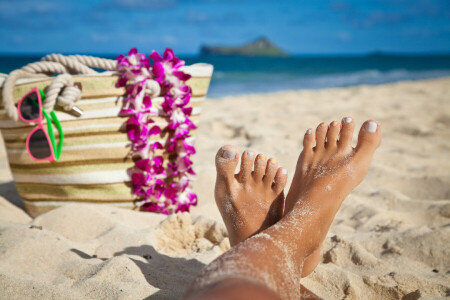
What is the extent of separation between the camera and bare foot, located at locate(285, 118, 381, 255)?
1271mm

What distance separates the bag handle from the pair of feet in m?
0.68

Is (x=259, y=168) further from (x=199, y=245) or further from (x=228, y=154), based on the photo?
(x=199, y=245)

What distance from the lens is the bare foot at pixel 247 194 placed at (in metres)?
1.34

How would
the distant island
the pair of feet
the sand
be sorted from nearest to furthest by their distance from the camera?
the sand
the pair of feet
the distant island

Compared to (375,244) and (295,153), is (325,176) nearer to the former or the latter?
(375,244)

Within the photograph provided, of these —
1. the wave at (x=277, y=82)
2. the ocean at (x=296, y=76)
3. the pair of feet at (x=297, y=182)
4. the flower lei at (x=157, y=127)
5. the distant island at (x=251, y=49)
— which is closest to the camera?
the pair of feet at (x=297, y=182)

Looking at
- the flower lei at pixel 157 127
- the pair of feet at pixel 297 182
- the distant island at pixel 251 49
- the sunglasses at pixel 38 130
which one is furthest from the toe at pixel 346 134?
the distant island at pixel 251 49

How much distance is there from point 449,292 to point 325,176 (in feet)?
1.72


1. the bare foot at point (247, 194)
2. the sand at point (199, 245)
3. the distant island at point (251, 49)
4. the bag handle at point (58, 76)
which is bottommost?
the sand at point (199, 245)

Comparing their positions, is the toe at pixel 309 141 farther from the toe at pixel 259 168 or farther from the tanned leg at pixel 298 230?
the toe at pixel 259 168

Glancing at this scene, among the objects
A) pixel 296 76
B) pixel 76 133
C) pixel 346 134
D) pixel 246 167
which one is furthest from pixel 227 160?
pixel 296 76

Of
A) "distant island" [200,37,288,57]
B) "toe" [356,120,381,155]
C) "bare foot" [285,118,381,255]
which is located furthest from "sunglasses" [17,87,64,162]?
"distant island" [200,37,288,57]

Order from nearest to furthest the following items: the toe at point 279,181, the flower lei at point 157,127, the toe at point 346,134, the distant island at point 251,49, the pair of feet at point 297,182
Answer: the pair of feet at point 297,182 < the toe at point 279,181 < the toe at point 346,134 < the flower lei at point 157,127 < the distant island at point 251,49

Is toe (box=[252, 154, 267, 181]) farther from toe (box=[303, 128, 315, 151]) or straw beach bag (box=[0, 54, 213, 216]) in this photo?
straw beach bag (box=[0, 54, 213, 216])
